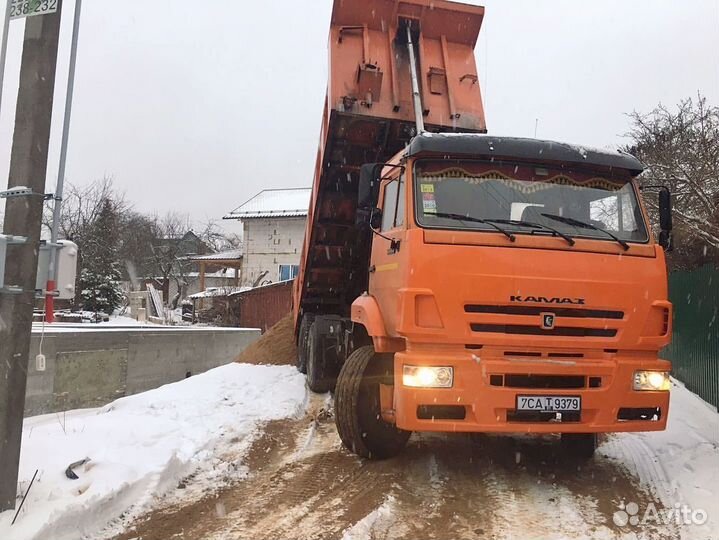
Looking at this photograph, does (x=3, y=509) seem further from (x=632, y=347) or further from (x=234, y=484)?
(x=632, y=347)

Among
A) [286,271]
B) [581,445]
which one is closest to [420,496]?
[581,445]

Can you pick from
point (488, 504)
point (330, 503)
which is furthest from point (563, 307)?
point (330, 503)

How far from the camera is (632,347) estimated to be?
176 inches

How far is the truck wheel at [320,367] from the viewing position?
8.19m

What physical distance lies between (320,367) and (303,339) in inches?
45.5

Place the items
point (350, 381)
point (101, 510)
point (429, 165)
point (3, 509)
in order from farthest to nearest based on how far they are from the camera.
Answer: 1. point (350, 381)
2. point (429, 165)
3. point (101, 510)
4. point (3, 509)

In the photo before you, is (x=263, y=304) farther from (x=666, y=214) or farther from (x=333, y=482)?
(x=666, y=214)

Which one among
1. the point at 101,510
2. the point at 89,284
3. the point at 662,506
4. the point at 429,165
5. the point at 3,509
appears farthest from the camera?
the point at 89,284

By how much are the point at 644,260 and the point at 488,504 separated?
2.26m

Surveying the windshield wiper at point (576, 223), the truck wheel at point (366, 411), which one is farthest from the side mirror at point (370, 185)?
the windshield wiper at point (576, 223)

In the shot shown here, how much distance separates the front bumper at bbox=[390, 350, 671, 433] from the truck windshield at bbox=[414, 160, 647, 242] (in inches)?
41.6

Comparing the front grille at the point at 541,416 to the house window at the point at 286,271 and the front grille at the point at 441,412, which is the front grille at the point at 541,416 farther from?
the house window at the point at 286,271

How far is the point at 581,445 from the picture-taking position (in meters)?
5.37

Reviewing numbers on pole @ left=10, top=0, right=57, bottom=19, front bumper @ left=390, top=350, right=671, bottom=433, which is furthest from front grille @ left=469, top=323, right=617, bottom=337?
numbers on pole @ left=10, top=0, right=57, bottom=19
